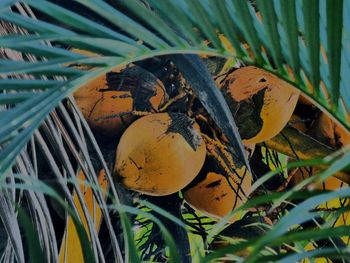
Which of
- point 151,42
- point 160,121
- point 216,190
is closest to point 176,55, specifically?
point 151,42

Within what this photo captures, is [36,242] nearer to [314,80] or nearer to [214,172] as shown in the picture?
Result: [314,80]

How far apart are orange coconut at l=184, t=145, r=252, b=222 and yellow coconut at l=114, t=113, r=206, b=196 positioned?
0.35 ft

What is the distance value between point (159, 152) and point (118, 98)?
10 centimetres

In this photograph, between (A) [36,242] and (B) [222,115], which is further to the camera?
(B) [222,115]

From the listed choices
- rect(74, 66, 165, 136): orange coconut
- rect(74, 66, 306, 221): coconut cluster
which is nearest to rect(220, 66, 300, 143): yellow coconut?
rect(74, 66, 306, 221): coconut cluster

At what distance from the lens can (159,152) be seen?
117 cm

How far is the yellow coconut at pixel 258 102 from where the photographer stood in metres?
1.22

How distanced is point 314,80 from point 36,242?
0.29 metres

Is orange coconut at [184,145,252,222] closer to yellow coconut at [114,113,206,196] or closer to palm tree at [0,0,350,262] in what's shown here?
yellow coconut at [114,113,206,196]

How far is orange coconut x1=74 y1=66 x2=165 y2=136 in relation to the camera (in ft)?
3.86

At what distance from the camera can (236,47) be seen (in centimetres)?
63

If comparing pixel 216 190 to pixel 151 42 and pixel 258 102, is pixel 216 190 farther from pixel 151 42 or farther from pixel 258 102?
pixel 151 42

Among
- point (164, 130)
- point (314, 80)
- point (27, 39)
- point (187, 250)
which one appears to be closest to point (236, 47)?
point (314, 80)

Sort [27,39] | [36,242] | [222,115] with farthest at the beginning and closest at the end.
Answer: [222,115]
[27,39]
[36,242]
